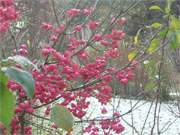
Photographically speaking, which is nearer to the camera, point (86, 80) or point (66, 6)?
point (86, 80)

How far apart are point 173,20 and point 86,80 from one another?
1.73 feet

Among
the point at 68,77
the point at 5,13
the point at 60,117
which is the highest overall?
the point at 5,13

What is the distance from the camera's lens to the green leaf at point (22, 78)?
0.73 m

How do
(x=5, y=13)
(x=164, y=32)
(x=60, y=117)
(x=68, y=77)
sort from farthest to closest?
(x=164, y=32) < (x=68, y=77) < (x=5, y=13) < (x=60, y=117)

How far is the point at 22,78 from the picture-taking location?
2.43 feet

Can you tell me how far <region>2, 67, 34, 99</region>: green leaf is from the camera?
2.39ft

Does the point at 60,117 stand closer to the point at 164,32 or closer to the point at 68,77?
the point at 68,77

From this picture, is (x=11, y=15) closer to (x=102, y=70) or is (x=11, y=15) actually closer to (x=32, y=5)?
(x=102, y=70)

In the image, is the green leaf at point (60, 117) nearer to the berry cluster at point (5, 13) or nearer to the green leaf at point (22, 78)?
the green leaf at point (22, 78)

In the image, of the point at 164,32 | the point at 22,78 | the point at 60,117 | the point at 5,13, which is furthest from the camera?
the point at 164,32

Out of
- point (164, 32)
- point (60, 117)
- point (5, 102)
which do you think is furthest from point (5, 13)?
point (164, 32)

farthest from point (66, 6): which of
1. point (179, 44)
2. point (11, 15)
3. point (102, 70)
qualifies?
point (11, 15)

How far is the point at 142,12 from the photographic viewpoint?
41.9 feet

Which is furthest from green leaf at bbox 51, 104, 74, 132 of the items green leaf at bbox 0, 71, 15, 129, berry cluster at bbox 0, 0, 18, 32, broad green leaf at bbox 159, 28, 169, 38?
broad green leaf at bbox 159, 28, 169, 38
